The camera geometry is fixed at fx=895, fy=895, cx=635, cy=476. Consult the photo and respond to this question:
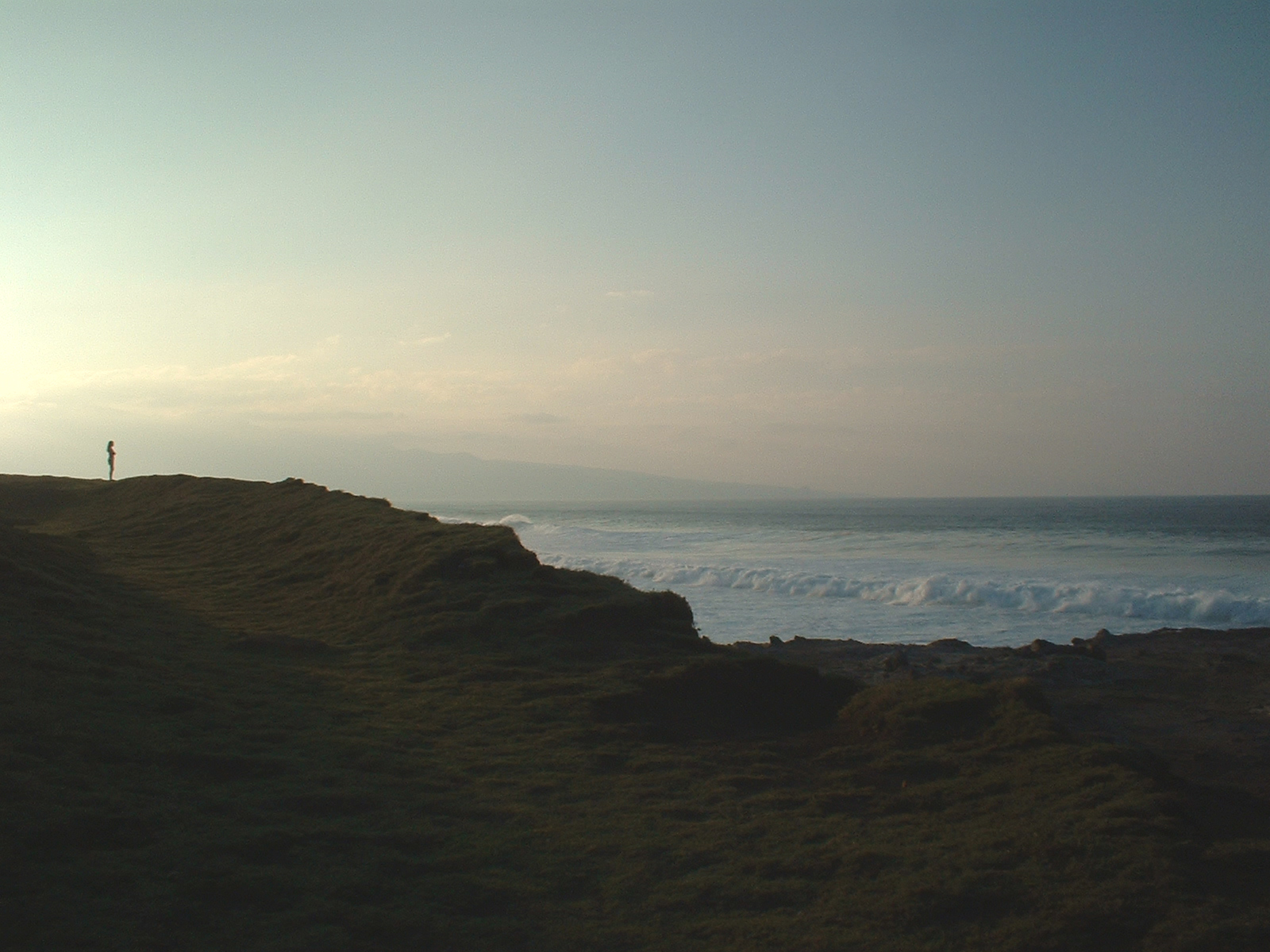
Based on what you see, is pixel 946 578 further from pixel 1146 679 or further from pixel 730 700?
pixel 730 700

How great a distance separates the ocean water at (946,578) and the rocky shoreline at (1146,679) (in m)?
4.80

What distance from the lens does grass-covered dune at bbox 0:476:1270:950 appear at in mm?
4672

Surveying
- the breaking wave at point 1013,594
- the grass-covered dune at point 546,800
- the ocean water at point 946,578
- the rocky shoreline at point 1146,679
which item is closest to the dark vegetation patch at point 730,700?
the grass-covered dune at point 546,800

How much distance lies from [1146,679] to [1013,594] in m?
16.5

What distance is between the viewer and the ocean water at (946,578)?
2353 cm

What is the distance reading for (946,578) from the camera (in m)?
31.2

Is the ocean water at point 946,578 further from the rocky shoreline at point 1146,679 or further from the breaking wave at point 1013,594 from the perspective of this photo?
the rocky shoreline at point 1146,679

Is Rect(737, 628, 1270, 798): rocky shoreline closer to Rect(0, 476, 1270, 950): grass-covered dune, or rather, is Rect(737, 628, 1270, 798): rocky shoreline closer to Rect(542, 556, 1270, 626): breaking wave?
Rect(0, 476, 1270, 950): grass-covered dune

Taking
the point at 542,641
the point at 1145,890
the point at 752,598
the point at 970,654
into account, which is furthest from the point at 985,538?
the point at 1145,890

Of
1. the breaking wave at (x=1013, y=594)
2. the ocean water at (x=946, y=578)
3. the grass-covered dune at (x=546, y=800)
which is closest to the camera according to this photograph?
the grass-covered dune at (x=546, y=800)

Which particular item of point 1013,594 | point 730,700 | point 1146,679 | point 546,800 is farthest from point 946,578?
point 546,800

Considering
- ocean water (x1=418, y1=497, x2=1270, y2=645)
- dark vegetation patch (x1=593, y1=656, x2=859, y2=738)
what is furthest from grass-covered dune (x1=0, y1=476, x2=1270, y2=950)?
ocean water (x1=418, y1=497, x2=1270, y2=645)

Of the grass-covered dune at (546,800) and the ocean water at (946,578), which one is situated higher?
the grass-covered dune at (546,800)

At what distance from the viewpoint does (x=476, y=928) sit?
4.66 meters
